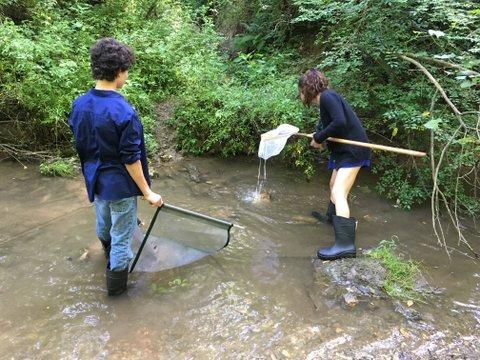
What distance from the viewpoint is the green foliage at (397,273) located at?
3.70m

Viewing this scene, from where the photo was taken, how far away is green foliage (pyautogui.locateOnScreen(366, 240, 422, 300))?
370cm

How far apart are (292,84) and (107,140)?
4.55 meters

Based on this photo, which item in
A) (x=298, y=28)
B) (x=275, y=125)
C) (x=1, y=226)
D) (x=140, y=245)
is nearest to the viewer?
(x=140, y=245)

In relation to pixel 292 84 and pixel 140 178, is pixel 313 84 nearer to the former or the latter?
pixel 140 178

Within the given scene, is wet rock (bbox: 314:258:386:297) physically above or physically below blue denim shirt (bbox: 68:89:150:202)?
below

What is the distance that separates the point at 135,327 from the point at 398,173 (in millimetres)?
4086

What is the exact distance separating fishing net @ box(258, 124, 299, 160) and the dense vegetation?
0.97 meters

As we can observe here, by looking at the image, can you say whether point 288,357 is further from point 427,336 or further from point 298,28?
point 298,28

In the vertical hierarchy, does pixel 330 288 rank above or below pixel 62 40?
below

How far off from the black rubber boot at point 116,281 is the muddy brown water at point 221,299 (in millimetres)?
78

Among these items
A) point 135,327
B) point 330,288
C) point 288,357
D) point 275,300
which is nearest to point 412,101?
point 330,288

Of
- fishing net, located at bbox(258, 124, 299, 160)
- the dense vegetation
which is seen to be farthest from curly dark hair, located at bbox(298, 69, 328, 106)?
the dense vegetation

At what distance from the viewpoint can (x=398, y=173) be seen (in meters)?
5.65

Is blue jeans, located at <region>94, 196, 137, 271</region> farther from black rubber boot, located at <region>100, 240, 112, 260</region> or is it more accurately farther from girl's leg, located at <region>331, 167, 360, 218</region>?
girl's leg, located at <region>331, 167, 360, 218</region>
